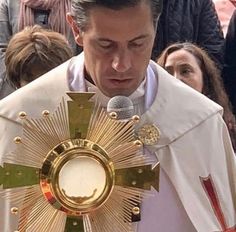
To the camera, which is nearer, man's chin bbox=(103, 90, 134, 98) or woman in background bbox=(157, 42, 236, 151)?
man's chin bbox=(103, 90, 134, 98)

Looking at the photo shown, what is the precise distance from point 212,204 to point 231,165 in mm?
135

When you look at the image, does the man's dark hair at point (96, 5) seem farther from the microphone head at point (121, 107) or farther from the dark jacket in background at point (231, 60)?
the dark jacket in background at point (231, 60)

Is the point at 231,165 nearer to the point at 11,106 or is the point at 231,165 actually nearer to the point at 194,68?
the point at 11,106

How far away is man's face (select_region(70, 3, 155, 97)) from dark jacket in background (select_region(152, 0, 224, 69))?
1757mm

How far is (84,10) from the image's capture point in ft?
6.59

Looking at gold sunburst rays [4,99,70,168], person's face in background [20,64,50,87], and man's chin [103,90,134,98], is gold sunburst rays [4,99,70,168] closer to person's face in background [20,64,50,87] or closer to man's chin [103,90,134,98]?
man's chin [103,90,134,98]

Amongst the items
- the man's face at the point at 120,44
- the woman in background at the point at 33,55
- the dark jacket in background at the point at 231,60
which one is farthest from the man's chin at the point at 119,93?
the dark jacket in background at the point at 231,60

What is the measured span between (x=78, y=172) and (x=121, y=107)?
233 millimetres

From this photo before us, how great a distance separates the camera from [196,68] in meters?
3.45

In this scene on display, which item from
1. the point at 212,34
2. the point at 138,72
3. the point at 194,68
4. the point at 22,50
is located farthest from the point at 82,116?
the point at 212,34

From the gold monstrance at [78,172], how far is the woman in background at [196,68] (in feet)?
5.58

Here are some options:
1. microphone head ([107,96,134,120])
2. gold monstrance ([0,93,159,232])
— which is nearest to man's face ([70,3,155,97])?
microphone head ([107,96,134,120])

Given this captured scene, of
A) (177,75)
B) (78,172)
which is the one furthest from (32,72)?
(78,172)

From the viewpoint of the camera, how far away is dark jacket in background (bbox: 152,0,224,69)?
12.3 feet
